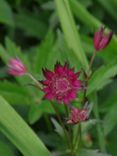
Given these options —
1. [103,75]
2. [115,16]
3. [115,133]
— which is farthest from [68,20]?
[115,16]

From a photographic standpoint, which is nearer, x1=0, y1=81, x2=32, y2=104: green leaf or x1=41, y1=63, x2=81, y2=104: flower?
x1=41, y1=63, x2=81, y2=104: flower

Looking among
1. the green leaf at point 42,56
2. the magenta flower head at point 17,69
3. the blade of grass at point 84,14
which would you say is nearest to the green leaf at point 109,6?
the blade of grass at point 84,14

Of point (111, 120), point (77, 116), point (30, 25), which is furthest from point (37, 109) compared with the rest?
point (30, 25)

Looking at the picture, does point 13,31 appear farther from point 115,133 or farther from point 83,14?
point 115,133

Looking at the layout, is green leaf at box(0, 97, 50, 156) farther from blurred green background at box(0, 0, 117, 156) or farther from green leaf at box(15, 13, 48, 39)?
green leaf at box(15, 13, 48, 39)

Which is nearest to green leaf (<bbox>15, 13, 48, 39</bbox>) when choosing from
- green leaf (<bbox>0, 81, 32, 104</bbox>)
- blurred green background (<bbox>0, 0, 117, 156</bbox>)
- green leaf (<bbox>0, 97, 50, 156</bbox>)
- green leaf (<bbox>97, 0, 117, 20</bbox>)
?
blurred green background (<bbox>0, 0, 117, 156</bbox>)

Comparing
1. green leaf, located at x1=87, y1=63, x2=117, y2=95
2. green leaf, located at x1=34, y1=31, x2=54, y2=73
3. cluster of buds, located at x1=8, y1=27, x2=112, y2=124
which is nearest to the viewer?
cluster of buds, located at x1=8, y1=27, x2=112, y2=124
